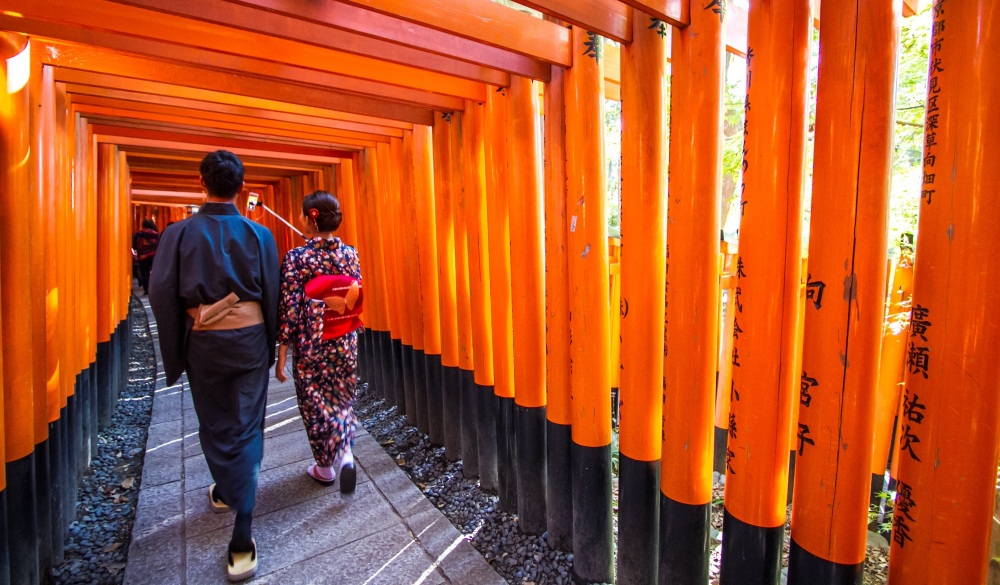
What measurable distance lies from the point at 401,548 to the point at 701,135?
9.63 ft

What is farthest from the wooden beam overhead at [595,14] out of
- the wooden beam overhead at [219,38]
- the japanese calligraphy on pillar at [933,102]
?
the wooden beam overhead at [219,38]

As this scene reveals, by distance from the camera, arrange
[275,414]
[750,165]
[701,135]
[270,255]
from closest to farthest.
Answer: [750,165], [701,135], [270,255], [275,414]

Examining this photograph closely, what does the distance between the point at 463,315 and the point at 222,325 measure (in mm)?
1775

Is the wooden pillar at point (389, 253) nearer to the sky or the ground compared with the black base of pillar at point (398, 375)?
nearer to the sky

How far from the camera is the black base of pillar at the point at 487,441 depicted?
3723mm

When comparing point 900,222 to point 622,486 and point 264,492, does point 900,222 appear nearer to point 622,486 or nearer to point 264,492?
point 622,486

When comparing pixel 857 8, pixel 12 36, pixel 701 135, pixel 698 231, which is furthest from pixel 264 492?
pixel 857 8

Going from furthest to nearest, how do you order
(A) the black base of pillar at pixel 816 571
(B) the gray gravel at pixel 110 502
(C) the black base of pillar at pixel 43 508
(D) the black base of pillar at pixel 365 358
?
(D) the black base of pillar at pixel 365 358 < (B) the gray gravel at pixel 110 502 < (C) the black base of pillar at pixel 43 508 < (A) the black base of pillar at pixel 816 571

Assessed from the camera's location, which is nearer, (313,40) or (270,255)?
(313,40)

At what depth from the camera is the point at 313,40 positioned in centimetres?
223

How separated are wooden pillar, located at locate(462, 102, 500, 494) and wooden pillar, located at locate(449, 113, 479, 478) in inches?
3.4

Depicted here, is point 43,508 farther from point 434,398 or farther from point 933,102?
point 933,102

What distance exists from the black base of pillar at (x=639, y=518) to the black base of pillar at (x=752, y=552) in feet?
1.47

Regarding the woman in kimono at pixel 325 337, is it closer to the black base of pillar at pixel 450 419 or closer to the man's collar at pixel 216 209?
the man's collar at pixel 216 209
